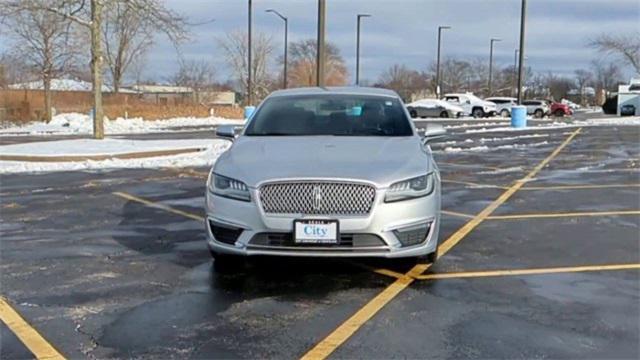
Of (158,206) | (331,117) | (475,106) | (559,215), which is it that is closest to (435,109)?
(475,106)

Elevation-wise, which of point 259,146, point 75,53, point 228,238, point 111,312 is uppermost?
point 75,53

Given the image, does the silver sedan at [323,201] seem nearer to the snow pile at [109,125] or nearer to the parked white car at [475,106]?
the snow pile at [109,125]

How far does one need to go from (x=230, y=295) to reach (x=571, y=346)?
2.40 metres

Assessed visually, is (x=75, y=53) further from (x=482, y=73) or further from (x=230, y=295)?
(x=482, y=73)

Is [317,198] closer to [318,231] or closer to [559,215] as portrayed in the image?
[318,231]

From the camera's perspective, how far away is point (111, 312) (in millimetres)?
4773

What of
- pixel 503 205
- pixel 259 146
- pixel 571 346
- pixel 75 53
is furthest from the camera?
pixel 75 53

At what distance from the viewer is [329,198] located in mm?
5113

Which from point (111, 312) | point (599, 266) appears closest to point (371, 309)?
point (111, 312)

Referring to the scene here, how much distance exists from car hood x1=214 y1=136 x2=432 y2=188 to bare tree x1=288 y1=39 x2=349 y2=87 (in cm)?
6600

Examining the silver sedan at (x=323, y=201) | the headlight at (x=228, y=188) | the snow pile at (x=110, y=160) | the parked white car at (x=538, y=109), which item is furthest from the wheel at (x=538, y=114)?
the headlight at (x=228, y=188)

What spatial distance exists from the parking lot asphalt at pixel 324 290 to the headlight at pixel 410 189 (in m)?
0.71

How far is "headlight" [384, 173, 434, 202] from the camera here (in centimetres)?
519

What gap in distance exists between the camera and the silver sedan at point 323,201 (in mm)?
5102
